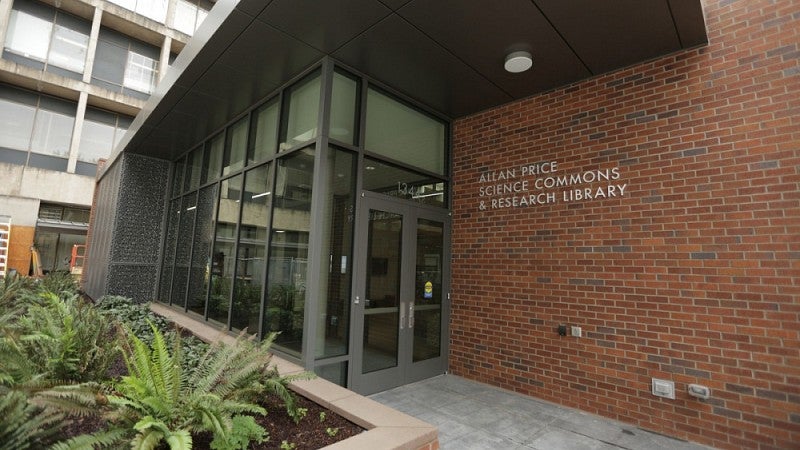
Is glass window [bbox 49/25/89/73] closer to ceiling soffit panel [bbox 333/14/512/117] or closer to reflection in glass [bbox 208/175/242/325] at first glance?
reflection in glass [bbox 208/175/242/325]

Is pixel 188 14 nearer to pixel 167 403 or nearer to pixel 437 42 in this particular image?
pixel 437 42

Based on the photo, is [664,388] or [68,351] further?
[664,388]

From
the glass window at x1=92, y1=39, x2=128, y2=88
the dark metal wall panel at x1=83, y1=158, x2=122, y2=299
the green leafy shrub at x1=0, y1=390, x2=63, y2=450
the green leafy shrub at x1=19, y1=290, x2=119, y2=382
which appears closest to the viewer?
the green leafy shrub at x1=0, y1=390, x2=63, y2=450

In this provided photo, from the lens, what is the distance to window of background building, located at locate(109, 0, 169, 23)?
18266 millimetres

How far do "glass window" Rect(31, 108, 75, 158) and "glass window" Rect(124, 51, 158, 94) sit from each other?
3061 millimetres

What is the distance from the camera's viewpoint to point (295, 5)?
3.51 meters

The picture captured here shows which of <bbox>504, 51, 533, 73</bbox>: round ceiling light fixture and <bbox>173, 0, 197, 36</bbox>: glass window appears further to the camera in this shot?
<bbox>173, 0, 197, 36</bbox>: glass window

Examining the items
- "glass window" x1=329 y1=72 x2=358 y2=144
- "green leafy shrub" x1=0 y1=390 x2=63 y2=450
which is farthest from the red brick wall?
"green leafy shrub" x1=0 y1=390 x2=63 y2=450

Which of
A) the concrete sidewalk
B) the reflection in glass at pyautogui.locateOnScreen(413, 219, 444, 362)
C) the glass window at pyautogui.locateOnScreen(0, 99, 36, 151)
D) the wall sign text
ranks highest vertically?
the glass window at pyautogui.locateOnScreen(0, 99, 36, 151)

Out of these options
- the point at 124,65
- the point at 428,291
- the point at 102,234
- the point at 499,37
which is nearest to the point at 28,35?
the point at 124,65

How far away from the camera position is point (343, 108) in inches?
183

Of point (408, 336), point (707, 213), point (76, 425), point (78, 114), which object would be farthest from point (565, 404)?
point (78, 114)

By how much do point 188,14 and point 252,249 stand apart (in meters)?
21.3

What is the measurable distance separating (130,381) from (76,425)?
1011 mm
